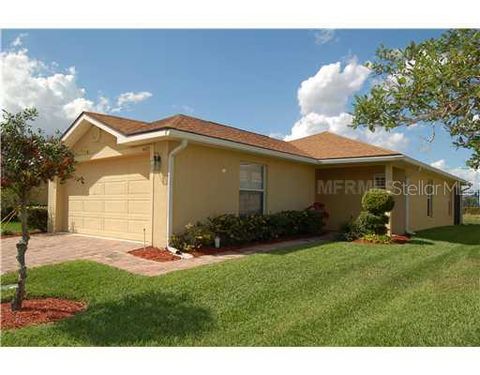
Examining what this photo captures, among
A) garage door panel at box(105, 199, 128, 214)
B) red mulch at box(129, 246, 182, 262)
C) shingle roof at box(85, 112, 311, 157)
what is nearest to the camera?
red mulch at box(129, 246, 182, 262)

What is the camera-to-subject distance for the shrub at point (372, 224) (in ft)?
42.7

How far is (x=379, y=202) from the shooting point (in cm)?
1280

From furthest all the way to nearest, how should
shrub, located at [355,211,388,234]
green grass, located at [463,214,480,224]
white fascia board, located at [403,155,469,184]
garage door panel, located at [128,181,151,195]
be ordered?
green grass, located at [463,214,480,224] → white fascia board, located at [403,155,469,184] → shrub, located at [355,211,388,234] → garage door panel, located at [128,181,151,195]

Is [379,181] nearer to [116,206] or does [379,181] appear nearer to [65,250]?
[116,206]

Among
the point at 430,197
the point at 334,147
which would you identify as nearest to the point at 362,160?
the point at 334,147

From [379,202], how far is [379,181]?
322cm

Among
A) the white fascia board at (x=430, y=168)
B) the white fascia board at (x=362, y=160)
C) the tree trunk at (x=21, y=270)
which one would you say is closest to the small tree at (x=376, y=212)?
the white fascia board at (x=362, y=160)

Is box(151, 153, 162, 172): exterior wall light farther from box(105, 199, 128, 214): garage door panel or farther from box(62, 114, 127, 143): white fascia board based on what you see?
box(105, 199, 128, 214): garage door panel

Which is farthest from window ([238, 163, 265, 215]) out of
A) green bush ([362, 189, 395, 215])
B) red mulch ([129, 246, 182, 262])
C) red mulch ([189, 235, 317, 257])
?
green bush ([362, 189, 395, 215])

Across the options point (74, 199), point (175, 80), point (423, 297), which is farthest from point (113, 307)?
point (74, 199)

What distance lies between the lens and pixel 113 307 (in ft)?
17.9

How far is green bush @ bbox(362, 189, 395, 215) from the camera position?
503 inches

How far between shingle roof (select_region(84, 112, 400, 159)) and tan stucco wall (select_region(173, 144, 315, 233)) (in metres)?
0.58
